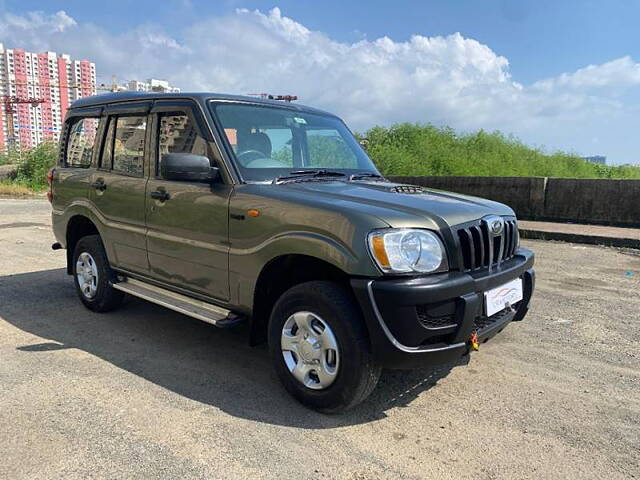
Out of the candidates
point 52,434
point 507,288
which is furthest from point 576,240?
point 52,434

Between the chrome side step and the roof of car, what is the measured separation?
1.53 metres

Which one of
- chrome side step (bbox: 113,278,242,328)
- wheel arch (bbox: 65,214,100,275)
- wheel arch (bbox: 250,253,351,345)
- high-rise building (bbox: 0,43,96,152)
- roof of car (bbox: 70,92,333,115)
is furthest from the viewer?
high-rise building (bbox: 0,43,96,152)

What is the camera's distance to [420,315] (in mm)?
2781

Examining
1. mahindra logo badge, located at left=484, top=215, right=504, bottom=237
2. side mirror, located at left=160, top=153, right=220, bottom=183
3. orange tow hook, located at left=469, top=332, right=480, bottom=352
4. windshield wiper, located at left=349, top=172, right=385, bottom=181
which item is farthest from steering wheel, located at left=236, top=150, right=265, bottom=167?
orange tow hook, located at left=469, top=332, right=480, bottom=352

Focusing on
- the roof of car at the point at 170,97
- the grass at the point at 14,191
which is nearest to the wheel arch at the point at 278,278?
the roof of car at the point at 170,97

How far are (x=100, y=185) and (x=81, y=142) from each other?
760mm

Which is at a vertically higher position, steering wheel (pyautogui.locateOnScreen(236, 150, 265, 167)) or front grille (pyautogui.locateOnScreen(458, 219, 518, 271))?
steering wheel (pyautogui.locateOnScreen(236, 150, 265, 167))

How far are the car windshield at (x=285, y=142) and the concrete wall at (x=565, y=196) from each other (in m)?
7.62

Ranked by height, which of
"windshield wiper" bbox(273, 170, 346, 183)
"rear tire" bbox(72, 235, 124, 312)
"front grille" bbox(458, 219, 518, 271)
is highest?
"windshield wiper" bbox(273, 170, 346, 183)

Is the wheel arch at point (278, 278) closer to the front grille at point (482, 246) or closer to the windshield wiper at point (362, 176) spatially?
the front grille at point (482, 246)

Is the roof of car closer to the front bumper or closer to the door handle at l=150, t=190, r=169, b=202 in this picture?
the door handle at l=150, t=190, r=169, b=202

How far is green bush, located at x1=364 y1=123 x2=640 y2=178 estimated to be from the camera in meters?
16.2

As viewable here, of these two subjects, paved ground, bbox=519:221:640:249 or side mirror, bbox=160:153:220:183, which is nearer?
side mirror, bbox=160:153:220:183

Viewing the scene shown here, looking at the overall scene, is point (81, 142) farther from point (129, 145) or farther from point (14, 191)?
point (14, 191)
